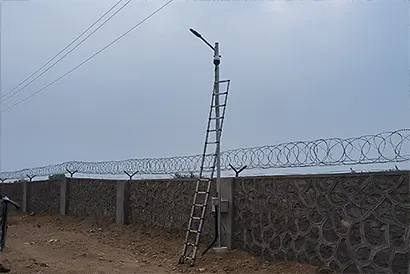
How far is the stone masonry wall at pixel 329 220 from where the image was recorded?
15.7 ft

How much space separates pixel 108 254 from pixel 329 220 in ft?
12.9


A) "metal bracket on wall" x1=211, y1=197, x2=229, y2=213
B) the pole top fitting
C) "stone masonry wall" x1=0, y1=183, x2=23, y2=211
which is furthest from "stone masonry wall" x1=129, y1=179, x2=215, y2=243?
"stone masonry wall" x1=0, y1=183, x2=23, y2=211

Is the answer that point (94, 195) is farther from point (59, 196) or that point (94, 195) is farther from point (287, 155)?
point (287, 155)

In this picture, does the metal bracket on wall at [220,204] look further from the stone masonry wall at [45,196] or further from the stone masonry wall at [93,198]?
the stone masonry wall at [45,196]

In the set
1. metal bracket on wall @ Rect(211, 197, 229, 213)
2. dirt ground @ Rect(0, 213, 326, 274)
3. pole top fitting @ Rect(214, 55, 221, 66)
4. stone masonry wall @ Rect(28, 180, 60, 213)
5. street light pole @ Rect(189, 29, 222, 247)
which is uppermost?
pole top fitting @ Rect(214, 55, 221, 66)

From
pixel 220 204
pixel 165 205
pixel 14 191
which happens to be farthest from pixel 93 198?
pixel 14 191

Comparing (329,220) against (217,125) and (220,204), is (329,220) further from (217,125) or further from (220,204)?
(217,125)

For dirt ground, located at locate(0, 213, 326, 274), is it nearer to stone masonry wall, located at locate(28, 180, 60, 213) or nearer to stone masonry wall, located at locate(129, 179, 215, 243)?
stone masonry wall, located at locate(129, 179, 215, 243)

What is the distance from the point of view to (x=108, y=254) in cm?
775

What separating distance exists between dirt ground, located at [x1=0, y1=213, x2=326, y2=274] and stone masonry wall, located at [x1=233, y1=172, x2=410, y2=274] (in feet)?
0.97

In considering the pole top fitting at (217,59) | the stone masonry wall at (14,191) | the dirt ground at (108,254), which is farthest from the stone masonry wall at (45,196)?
the pole top fitting at (217,59)

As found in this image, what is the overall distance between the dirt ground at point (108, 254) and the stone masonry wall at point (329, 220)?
0.97ft

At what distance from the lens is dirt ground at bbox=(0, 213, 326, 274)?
6.36 metres

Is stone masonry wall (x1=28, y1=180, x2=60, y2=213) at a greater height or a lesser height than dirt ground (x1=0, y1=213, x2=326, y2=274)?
greater
